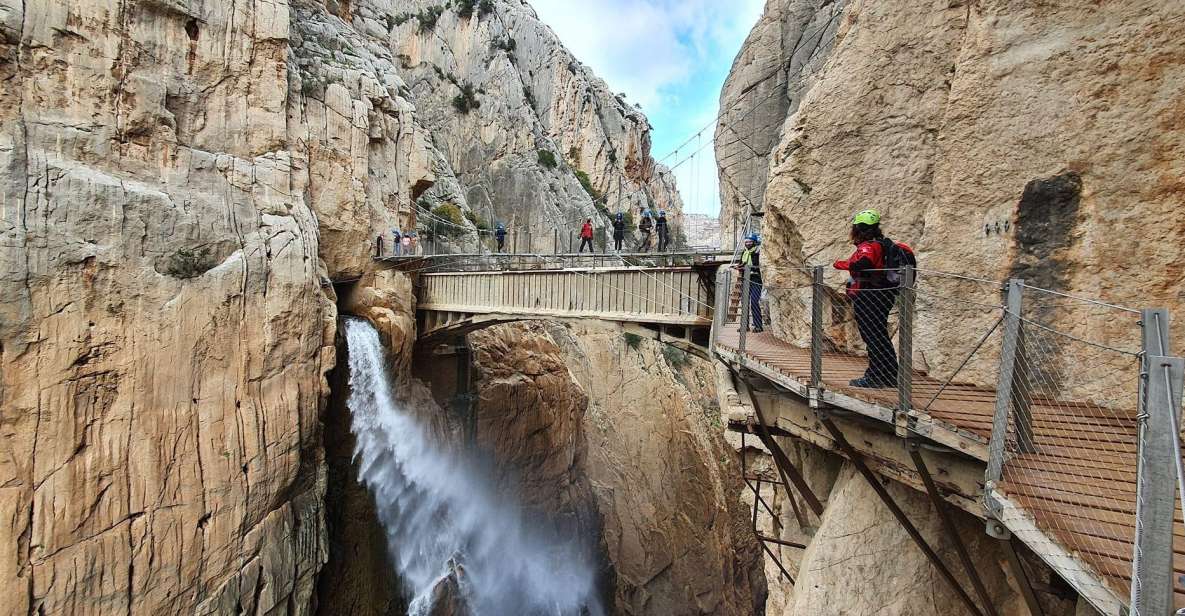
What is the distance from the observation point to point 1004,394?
2.14 m

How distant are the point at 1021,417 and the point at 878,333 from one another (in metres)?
1.10

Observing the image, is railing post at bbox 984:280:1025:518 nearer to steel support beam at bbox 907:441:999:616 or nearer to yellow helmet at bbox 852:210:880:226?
steel support beam at bbox 907:441:999:616

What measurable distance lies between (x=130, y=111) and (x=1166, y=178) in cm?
Result: 1388

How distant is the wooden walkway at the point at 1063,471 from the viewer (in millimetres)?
1715

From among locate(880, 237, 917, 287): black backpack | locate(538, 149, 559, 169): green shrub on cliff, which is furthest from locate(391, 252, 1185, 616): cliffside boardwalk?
locate(538, 149, 559, 169): green shrub on cliff

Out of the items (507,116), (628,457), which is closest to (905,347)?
(628,457)

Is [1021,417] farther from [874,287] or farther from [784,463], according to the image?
[784,463]

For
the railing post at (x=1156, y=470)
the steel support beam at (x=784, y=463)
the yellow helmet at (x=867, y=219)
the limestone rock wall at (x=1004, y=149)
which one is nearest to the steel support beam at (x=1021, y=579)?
the railing post at (x=1156, y=470)

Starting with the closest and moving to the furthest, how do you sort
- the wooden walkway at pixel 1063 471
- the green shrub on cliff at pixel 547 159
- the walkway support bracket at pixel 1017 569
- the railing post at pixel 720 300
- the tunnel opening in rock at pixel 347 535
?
the wooden walkway at pixel 1063 471 < the walkway support bracket at pixel 1017 569 < the railing post at pixel 720 300 < the tunnel opening in rock at pixel 347 535 < the green shrub on cliff at pixel 547 159

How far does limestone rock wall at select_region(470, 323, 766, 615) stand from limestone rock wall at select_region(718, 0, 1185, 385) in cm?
1432

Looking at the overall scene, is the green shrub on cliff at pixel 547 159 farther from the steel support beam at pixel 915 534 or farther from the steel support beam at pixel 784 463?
the steel support beam at pixel 915 534

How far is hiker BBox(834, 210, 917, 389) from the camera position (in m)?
3.36

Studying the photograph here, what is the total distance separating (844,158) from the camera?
195 inches

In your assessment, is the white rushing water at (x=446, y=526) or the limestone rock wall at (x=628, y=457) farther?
the limestone rock wall at (x=628, y=457)
